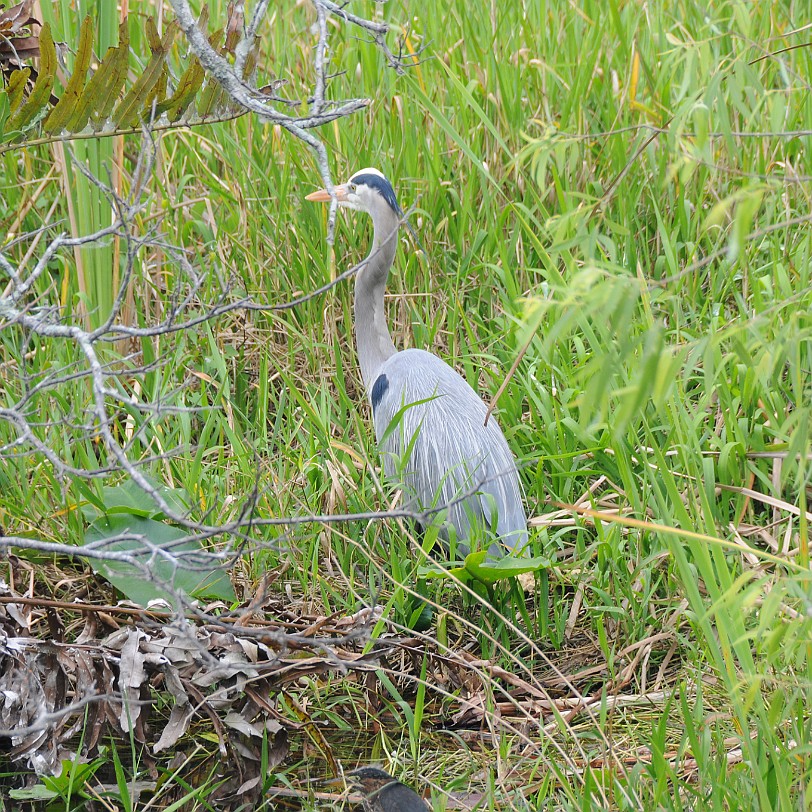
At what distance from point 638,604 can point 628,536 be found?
0.20m

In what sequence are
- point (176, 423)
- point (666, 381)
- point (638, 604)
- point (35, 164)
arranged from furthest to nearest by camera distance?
point (35, 164)
point (176, 423)
point (638, 604)
point (666, 381)

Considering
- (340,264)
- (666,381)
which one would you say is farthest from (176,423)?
(666,381)

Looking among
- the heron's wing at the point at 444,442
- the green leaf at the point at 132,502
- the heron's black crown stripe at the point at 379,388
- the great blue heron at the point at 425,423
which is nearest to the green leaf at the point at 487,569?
Result: the great blue heron at the point at 425,423

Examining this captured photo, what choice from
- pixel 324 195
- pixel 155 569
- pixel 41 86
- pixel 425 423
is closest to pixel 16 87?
pixel 41 86

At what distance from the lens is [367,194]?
3.36 meters

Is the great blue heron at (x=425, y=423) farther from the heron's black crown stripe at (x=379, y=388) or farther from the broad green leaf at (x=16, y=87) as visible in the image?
the broad green leaf at (x=16, y=87)

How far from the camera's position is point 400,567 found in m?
2.55

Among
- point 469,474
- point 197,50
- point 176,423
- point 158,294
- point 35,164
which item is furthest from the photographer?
point 35,164

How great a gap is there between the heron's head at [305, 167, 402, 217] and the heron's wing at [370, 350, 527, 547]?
0.48 meters

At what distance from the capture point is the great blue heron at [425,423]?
2771 mm

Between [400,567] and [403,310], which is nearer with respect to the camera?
[400,567]

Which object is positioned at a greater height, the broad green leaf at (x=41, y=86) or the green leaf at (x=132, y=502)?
the broad green leaf at (x=41, y=86)

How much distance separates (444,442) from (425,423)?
0.11 metres

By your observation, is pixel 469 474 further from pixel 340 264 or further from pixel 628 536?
pixel 340 264
